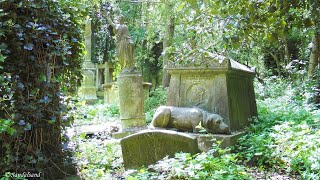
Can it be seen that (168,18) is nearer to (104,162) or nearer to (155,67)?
(104,162)

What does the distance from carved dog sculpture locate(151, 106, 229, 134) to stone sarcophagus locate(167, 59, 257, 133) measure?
1.00 ft

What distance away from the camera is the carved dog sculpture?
588 centimetres

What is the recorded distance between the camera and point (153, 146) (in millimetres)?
4625

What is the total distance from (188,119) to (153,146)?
1577 mm

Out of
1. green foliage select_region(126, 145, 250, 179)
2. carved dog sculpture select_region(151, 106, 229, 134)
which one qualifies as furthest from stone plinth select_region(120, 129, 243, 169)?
carved dog sculpture select_region(151, 106, 229, 134)

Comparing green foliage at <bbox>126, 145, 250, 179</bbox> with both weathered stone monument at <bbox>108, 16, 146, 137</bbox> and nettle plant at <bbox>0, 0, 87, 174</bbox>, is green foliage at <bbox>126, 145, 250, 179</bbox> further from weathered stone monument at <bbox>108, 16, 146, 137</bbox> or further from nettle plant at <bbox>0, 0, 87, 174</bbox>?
weathered stone monument at <bbox>108, 16, 146, 137</bbox>

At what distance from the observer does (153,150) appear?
183 inches

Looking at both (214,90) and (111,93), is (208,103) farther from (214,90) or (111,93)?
(111,93)

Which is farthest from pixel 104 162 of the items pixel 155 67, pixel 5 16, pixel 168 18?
pixel 155 67

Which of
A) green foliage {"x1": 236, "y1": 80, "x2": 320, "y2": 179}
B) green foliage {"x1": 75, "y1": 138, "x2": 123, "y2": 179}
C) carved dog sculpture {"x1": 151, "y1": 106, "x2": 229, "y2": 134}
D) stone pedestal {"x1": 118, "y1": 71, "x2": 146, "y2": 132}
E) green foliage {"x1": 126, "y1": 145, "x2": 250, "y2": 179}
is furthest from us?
stone pedestal {"x1": 118, "y1": 71, "x2": 146, "y2": 132}

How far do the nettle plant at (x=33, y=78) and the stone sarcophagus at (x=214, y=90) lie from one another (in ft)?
9.52

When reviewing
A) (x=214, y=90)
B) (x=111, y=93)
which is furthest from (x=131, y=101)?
(x=111, y=93)

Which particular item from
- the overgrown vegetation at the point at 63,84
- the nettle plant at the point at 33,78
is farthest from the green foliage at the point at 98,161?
the nettle plant at the point at 33,78

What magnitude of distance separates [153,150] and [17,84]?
2.05m
